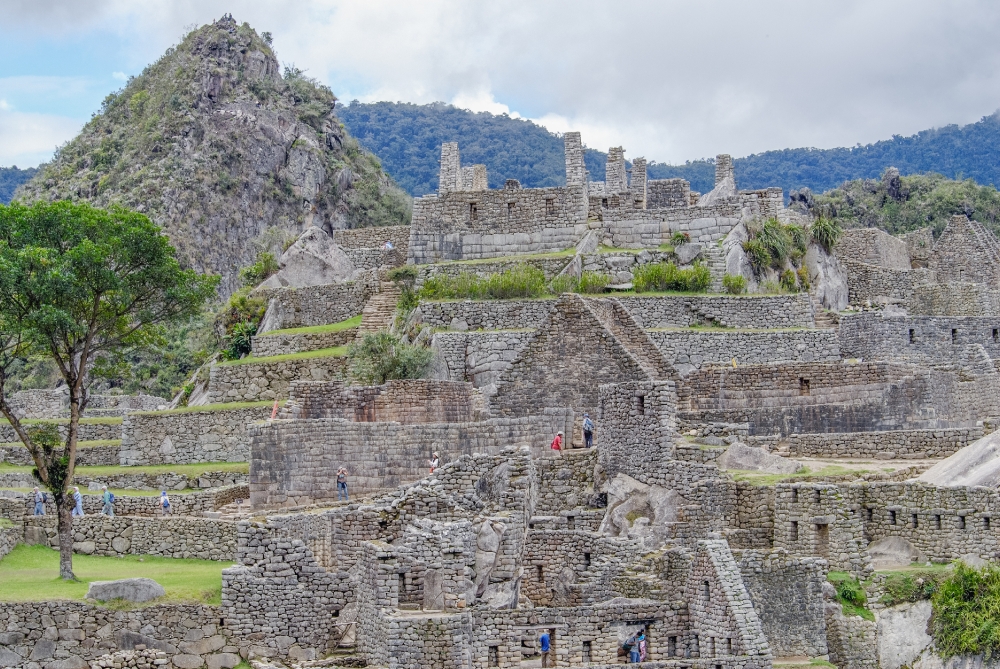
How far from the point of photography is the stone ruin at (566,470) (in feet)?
82.6

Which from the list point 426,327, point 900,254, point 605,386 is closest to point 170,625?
point 605,386

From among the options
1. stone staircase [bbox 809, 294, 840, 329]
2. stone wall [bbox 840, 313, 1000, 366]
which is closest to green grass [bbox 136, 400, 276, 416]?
stone staircase [bbox 809, 294, 840, 329]

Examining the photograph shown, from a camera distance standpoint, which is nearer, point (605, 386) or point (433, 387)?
point (605, 386)

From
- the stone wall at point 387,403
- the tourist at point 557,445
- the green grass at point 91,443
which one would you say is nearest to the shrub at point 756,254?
the stone wall at point 387,403

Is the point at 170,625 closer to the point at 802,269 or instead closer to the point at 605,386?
the point at 605,386

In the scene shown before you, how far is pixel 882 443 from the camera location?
3036 cm

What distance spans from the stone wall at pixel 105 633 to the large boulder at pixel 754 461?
9375mm

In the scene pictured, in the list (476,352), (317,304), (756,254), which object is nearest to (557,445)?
(476,352)

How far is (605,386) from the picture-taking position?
98.1ft

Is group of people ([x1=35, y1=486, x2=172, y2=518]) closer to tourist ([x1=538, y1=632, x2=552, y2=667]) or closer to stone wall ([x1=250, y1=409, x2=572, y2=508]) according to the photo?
stone wall ([x1=250, y1=409, x2=572, y2=508])

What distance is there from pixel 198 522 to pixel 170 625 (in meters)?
4.33

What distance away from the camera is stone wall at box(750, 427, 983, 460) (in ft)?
98.5

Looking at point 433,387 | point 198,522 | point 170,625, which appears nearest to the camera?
point 170,625

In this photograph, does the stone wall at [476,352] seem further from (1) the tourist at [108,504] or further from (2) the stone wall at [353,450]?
(1) the tourist at [108,504]
